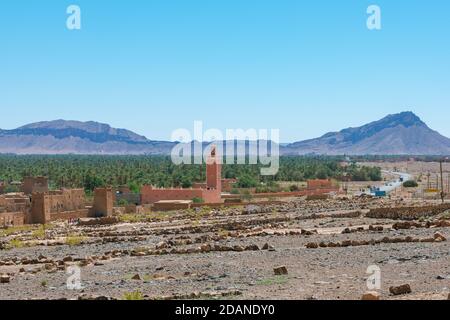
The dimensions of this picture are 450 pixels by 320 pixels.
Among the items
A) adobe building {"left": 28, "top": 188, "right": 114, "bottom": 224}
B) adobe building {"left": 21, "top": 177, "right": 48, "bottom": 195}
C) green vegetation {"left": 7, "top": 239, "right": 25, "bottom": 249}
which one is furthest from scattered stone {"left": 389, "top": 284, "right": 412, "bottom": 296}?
adobe building {"left": 21, "top": 177, "right": 48, "bottom": 195}

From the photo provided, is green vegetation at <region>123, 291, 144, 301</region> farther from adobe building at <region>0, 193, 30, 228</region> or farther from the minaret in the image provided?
the minaret

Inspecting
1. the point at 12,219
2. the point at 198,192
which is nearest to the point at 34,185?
the point at 198,192

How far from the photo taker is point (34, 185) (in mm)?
61250

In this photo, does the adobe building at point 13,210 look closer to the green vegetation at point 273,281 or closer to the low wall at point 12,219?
the low wall at point 12,219

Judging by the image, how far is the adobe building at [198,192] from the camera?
60.2 metres

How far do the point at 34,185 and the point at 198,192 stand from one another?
13981mm

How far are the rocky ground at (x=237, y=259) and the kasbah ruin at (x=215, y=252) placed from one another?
0.14ft

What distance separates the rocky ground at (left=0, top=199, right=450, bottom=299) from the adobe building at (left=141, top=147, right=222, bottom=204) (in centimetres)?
1670

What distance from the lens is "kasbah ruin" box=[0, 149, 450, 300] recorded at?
16062 millimetres

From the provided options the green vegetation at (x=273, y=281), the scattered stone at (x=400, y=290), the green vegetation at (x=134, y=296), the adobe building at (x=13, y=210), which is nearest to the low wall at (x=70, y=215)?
the adobe building at (x=13, y=210)
